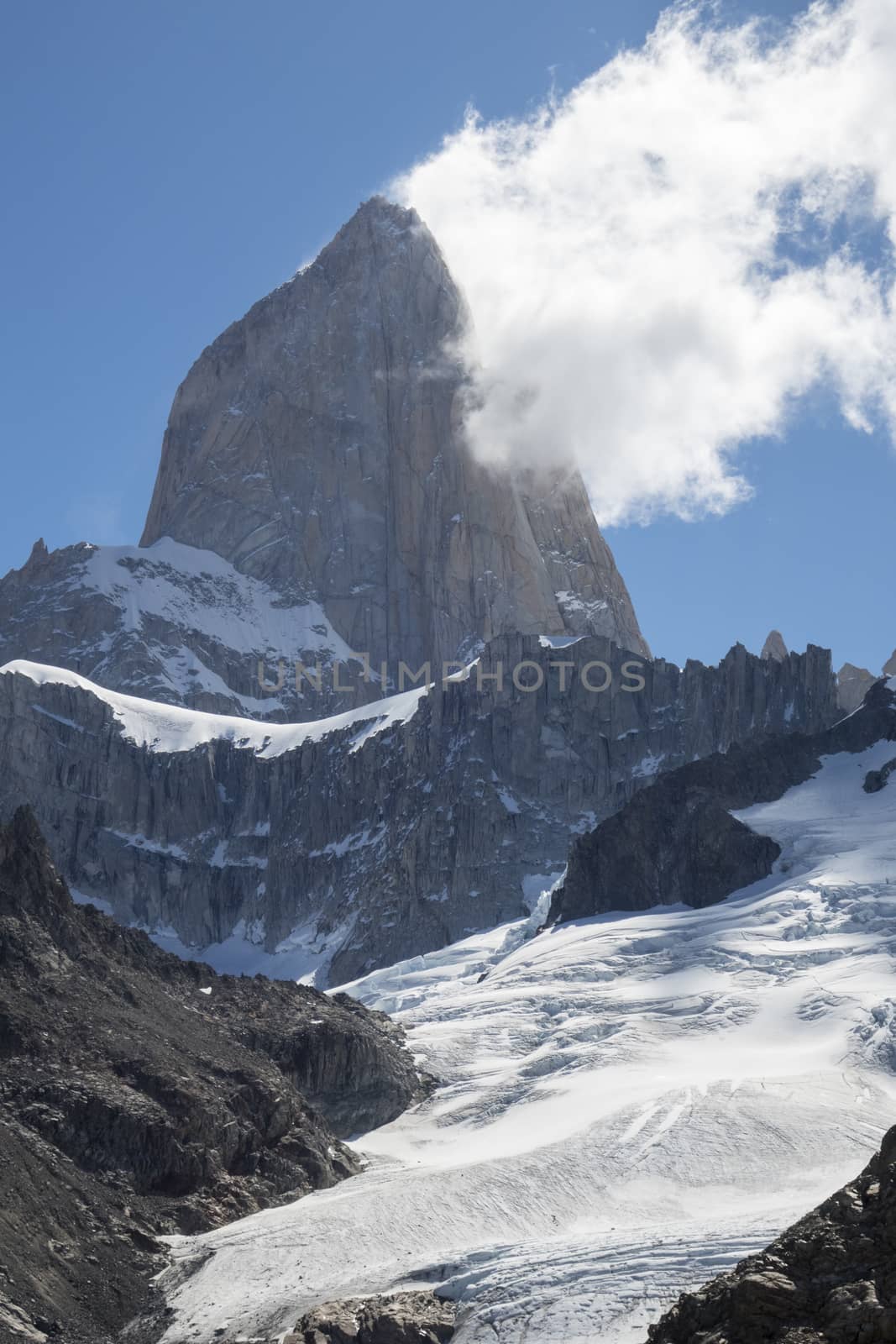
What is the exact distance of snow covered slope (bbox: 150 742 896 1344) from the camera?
7569 cm

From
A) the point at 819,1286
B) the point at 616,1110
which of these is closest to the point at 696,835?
the point at 616,1110

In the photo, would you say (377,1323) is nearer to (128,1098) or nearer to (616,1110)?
(128,1098)

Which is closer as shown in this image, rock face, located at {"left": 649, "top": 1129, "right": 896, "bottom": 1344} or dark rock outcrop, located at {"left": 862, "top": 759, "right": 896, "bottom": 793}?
rock face, located at {"left": 649, "top": 1129, "right": 896, "bottom": 1344}

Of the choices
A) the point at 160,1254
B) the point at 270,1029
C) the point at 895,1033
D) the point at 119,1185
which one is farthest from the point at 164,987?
the point at 895,1033

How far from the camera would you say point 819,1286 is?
45469 mm

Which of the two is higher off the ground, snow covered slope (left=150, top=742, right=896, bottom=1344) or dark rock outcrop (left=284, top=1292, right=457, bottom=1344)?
snow covered slope (left=150, top=742, right=896, bottom=1344)

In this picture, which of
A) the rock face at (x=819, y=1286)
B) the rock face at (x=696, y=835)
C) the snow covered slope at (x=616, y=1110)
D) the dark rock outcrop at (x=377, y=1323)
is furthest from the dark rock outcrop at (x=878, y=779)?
the rock face at (x=819, y=1286)

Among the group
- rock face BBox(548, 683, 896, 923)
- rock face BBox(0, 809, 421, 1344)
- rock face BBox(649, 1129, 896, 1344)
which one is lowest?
rock face BBox(649, 1129, 896, 1344)

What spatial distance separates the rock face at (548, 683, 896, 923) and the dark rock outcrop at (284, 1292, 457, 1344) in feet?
334

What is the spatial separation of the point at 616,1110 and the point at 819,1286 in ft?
213

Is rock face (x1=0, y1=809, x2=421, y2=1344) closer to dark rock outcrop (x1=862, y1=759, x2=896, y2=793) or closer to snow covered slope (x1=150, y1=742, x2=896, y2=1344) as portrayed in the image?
snow covered slope (x1=150, y1=742, x2=896, y2=1344)

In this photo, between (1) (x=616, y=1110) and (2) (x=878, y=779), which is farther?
(2) (x=878, y=779)

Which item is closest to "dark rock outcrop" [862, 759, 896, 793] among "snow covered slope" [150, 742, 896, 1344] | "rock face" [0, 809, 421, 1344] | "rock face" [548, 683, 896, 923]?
"rock face" [548, 683, 896, 923]

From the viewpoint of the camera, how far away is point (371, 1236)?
8712 centimetres
